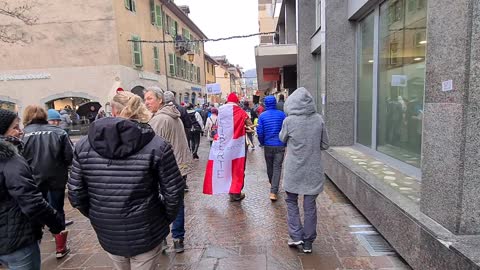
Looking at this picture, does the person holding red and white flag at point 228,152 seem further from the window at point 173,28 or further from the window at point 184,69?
the window at point 184,69

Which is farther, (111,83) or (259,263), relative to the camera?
(111,83)

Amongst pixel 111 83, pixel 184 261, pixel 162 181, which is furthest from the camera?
pixel 111 83

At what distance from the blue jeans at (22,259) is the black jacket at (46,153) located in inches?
61.3

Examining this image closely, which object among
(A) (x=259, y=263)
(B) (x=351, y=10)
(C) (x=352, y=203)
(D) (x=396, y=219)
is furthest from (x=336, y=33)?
(A) (x=259, y=263)

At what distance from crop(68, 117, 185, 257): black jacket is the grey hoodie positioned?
1752mm

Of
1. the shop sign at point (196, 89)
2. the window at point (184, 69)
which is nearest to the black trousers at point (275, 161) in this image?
the window at point (184, 69)

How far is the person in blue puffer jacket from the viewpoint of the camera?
18.1 feet

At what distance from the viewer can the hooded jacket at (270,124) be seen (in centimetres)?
551

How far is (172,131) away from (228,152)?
1.82 meters

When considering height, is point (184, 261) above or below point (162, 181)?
below

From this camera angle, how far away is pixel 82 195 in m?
2.34

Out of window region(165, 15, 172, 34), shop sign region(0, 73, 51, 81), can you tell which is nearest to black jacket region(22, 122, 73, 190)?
shop sign region(0, 73, 51, 81)

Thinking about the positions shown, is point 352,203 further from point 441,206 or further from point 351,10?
point 351,10

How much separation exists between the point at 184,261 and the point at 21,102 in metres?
17.1
